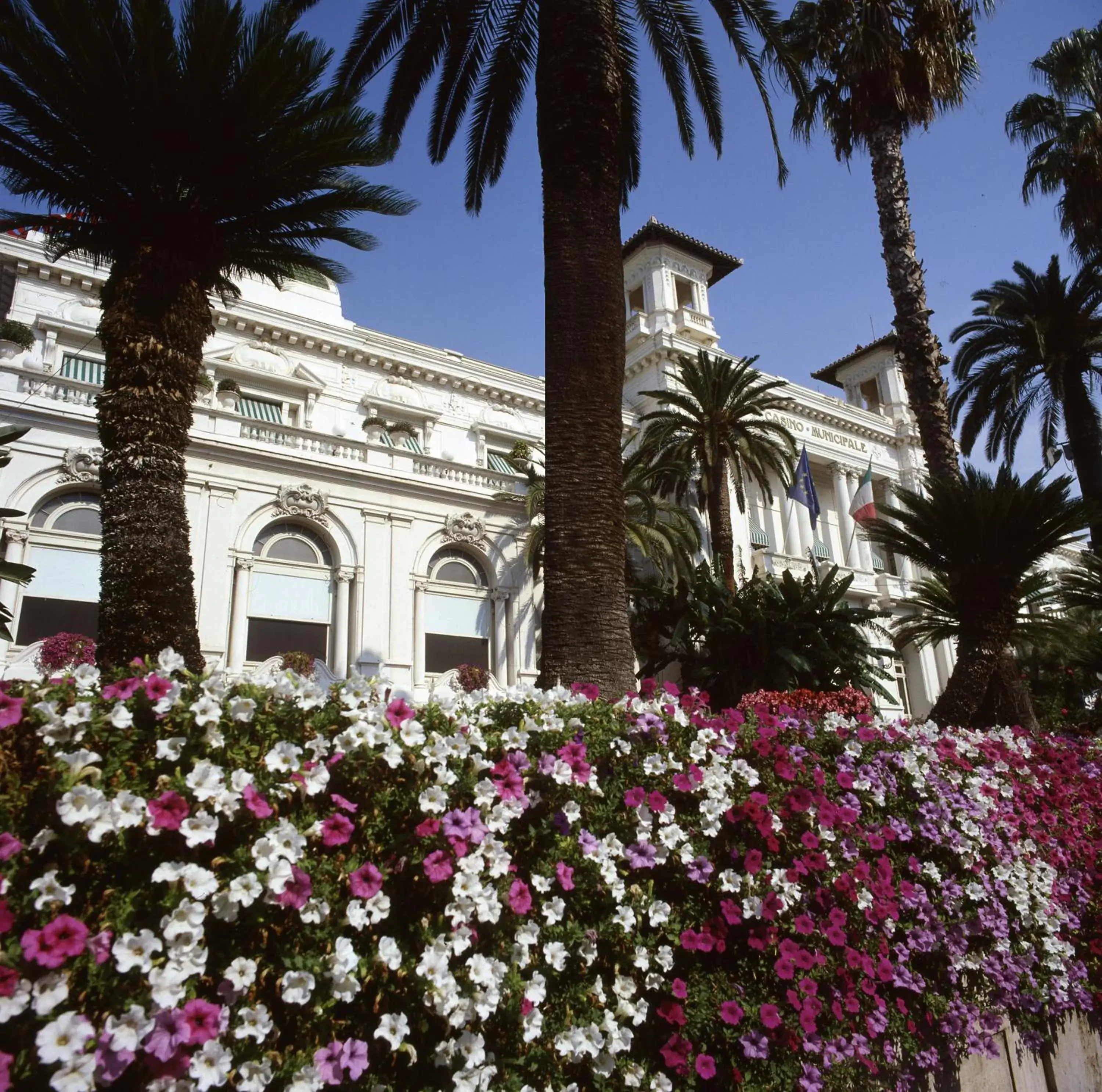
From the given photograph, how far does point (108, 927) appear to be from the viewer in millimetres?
2336

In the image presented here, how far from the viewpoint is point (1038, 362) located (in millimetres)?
23297

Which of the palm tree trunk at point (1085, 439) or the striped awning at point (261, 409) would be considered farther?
the striped awning at point (261, 409)

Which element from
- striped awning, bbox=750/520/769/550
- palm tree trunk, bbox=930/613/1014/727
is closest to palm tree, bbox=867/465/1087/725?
palm tree trunk, bbox=930/613/1014/727

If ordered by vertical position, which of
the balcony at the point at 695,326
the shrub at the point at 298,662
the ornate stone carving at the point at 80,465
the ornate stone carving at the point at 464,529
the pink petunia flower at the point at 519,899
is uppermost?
the balcony at the point at 695,326

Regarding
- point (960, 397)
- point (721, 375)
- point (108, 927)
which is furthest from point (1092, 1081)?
point (960, 397)

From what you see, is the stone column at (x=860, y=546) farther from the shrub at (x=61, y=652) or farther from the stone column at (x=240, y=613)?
the shrub at (x=61, y=652)

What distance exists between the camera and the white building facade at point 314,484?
18078mm

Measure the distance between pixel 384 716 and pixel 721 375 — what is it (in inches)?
951

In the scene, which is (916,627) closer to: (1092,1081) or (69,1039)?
(1092,1081)

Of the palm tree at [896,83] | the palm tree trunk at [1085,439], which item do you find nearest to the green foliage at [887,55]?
the palm tree at [896,83]

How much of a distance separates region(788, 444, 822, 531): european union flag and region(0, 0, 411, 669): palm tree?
20489 millimetres

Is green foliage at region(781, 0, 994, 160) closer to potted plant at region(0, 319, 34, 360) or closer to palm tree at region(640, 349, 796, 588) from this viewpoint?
palm tree at region(640, 349, 796, 588)

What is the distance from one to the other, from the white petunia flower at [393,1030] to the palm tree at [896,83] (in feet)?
44.6

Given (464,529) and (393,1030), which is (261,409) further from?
(393,1030)
